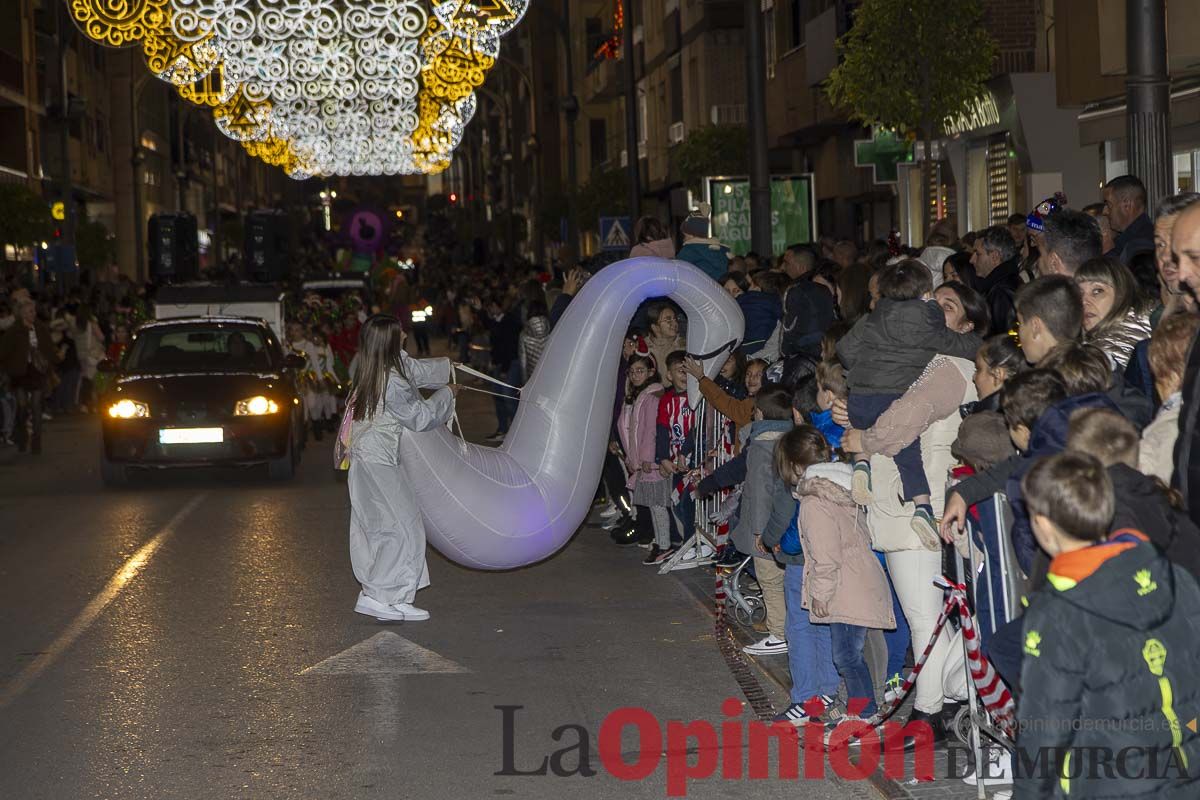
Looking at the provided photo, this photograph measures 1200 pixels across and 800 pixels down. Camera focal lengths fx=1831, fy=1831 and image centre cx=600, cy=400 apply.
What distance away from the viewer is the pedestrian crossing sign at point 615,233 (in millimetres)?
28125

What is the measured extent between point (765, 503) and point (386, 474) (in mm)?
2585

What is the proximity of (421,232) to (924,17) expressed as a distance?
132259 mm

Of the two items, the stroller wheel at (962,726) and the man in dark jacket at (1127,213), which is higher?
the man in dark jacket at (1127,213)

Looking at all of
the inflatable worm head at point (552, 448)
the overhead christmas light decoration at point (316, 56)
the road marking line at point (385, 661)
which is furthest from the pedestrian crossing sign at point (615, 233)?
the road marking line at point (385, 661)

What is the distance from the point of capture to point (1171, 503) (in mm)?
5332

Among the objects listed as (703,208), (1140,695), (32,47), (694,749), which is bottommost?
(694,749)

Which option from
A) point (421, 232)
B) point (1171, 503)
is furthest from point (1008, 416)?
point (421, 232)

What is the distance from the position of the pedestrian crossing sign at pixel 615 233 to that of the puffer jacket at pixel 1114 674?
2224 centimetres

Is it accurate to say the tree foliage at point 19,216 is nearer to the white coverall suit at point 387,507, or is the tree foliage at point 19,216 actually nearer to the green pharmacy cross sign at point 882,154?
the green pharmacy cross sign at point 882,154

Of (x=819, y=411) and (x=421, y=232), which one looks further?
(x=421, y=232)

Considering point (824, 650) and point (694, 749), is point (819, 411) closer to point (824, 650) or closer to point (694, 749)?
point (824, 650)

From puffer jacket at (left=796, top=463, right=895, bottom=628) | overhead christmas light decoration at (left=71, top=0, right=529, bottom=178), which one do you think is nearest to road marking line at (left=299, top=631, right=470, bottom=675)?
puffer jacket at (left=796, top=463, right=895, bottom=628)

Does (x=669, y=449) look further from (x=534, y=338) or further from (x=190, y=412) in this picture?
(x=534, y=338)

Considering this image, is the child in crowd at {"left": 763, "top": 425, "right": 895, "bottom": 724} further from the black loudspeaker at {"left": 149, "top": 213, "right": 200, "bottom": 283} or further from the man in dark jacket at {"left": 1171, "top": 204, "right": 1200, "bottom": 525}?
the black loudspeaker at {"left": 149, "top": 213, "right": 200, "bottom": 283}
